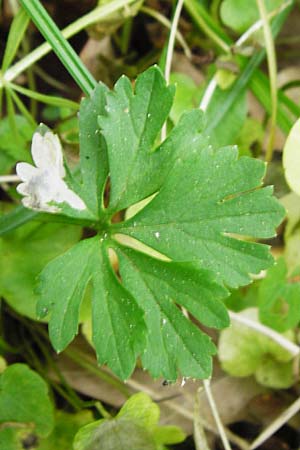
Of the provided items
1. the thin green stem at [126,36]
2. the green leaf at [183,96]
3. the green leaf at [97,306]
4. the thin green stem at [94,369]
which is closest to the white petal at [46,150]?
the green leaf at [97,306]

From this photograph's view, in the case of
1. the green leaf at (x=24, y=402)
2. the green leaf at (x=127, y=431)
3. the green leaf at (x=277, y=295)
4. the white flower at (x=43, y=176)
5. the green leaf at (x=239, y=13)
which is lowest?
the green leaf at (x=277, y=295)

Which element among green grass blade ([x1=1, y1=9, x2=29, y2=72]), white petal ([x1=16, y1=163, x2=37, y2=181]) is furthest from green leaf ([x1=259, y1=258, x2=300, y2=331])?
green grass blade ([x1=1, y1=9, x2=29, y2=72])

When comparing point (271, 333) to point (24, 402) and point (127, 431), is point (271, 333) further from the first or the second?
point (24, 402)

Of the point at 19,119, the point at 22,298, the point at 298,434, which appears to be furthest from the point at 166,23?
the point at 298,434

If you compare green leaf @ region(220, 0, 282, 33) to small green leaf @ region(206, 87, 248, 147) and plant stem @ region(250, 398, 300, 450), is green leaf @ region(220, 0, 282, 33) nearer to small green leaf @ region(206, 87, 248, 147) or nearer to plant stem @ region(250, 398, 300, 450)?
small green leaf @ region(206, 87, 248, 147)

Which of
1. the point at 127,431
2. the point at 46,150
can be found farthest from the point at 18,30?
the point at 127,431

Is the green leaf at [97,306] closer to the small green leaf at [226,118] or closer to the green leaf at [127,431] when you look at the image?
the green leaf at [127,431]

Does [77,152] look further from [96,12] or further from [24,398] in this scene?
[24,398]
